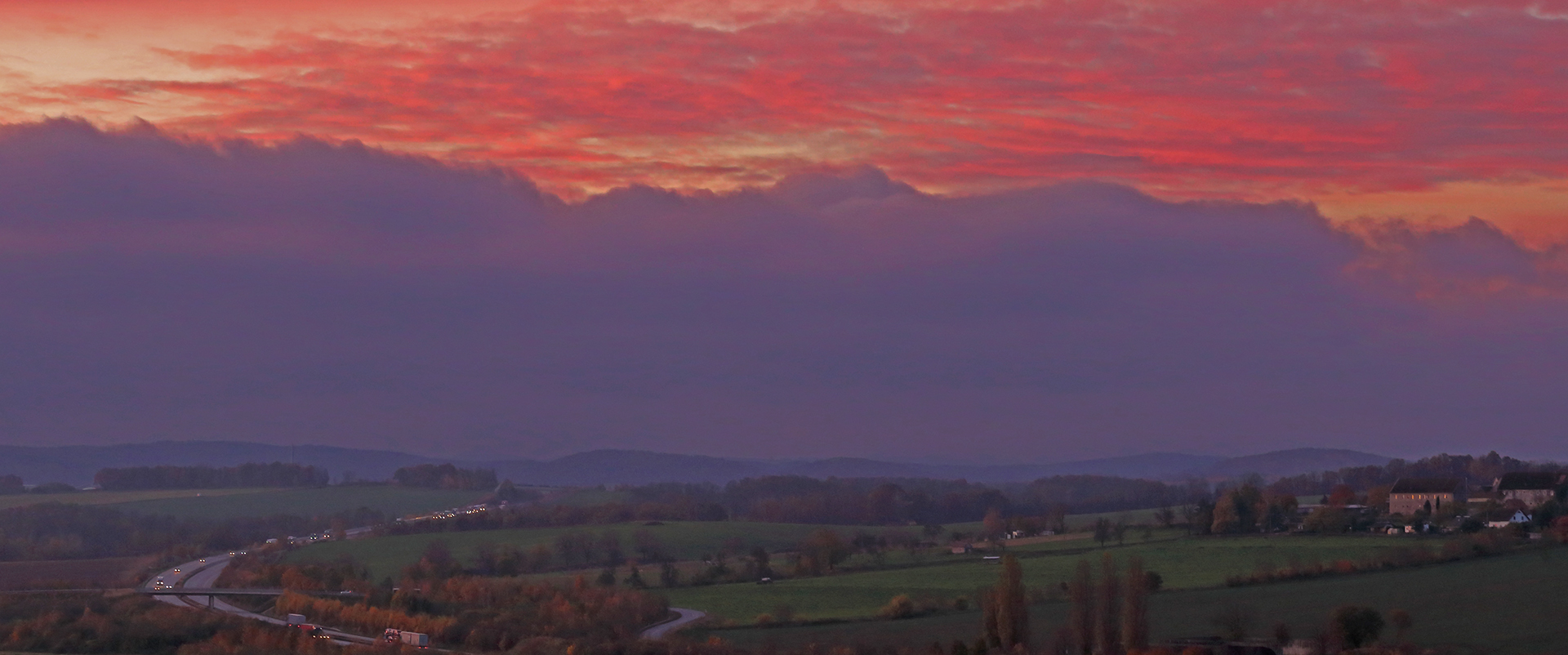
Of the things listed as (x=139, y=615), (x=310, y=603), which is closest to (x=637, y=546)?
(x=310, y=603)

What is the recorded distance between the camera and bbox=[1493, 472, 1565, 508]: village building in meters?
139

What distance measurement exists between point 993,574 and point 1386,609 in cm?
3494

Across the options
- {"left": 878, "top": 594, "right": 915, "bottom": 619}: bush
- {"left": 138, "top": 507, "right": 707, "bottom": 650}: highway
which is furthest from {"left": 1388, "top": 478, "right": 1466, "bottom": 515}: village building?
{"left": 138, "top": 507, "right": 707, "bottom": 650}: highway

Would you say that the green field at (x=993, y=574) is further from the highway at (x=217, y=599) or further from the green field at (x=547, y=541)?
the green field at (x=547, y=541)

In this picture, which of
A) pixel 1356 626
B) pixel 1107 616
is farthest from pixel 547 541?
pixel 1356 626

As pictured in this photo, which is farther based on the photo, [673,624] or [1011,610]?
[673,624]

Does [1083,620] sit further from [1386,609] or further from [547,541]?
[547,541]

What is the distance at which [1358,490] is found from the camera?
619 ft

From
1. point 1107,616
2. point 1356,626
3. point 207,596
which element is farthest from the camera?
point 207,596

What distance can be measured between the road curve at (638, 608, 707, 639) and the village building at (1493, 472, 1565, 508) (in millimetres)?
74353

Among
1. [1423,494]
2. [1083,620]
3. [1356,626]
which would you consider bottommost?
[1083,620]

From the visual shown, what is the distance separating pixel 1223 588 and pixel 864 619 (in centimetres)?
2157

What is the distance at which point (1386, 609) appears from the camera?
7894 centimetres

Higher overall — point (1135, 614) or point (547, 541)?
point (547, 541)
